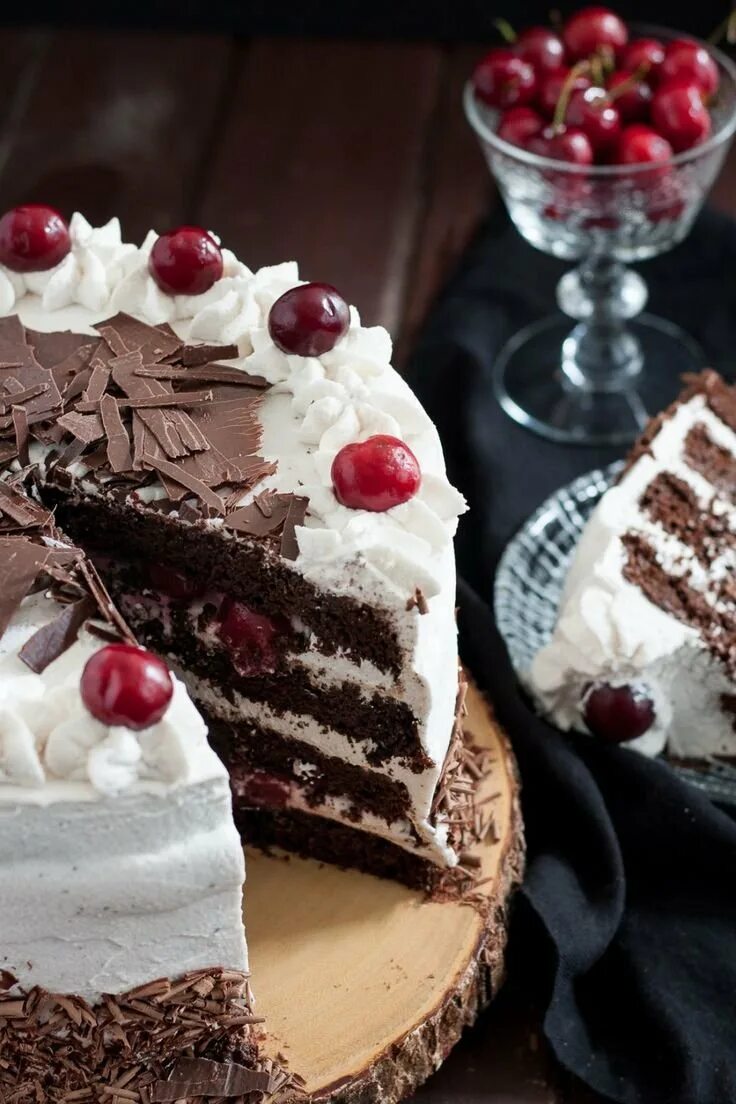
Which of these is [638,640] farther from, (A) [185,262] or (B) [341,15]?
(B) [341,15]

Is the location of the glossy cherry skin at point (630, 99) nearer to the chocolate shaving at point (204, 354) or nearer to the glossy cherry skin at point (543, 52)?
the glossy cherry skin at point (543, 52)

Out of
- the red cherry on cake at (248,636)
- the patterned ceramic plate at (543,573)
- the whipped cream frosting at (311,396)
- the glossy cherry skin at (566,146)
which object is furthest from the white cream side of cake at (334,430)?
the glossy cherry skin at (566,146)

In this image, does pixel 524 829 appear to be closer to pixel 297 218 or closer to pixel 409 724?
pixel 409 724

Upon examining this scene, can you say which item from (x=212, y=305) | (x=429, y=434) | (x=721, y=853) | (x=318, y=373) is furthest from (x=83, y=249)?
(x=721, y=853)

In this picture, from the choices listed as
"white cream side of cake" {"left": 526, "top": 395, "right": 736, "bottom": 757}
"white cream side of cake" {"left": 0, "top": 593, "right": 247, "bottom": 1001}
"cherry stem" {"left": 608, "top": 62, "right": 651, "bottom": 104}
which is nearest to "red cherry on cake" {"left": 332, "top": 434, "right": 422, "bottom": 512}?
"white cream side of cake" {"left": 0, "top": 593, "right": 247, "bottom": 1001}

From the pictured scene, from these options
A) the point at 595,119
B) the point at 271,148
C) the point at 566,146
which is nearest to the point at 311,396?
the point at 566,146
